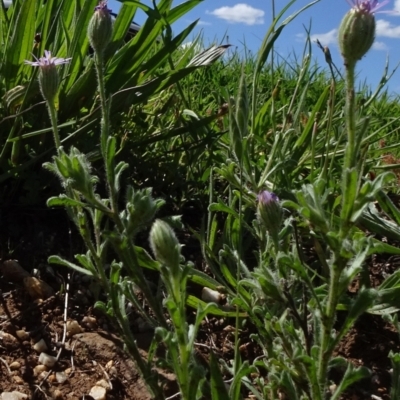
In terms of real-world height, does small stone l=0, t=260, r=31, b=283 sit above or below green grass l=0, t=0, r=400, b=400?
below

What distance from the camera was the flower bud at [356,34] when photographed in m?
1.01

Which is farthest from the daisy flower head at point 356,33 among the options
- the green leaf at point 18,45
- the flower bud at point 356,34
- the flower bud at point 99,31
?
the green leaf at point 18,45

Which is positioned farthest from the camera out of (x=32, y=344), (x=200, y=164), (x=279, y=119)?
(x=279, y=119)

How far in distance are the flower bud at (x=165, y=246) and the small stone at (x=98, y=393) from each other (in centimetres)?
61

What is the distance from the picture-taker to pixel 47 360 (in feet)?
5.35

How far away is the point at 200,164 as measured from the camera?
239 cm

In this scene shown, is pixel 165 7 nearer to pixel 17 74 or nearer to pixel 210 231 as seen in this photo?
pixel 17 74

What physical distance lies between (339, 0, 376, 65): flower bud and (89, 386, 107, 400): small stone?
37.4 inches

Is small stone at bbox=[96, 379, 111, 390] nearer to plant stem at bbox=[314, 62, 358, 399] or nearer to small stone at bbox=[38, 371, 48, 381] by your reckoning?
small stone at bbox=[38, 371, 48, 381]

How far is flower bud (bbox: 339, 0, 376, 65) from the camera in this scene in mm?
1007

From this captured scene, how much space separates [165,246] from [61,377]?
0.72 m

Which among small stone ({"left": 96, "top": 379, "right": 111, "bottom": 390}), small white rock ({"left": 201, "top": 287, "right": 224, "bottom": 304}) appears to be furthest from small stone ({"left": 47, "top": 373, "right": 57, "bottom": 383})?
small white rock ({"left": 201, "top": 287, "right": 224, "bottom": 304})

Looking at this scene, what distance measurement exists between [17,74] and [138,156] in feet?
1.58

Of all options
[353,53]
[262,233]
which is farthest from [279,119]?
[353,53]
